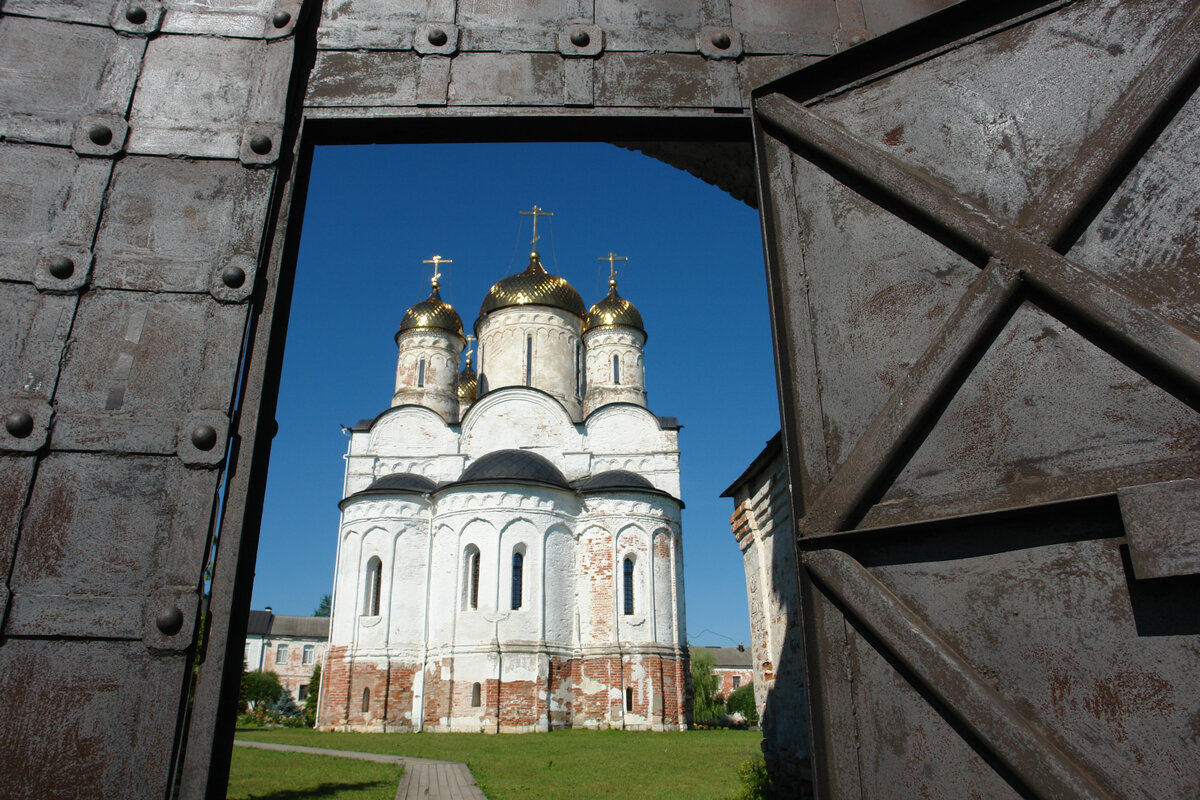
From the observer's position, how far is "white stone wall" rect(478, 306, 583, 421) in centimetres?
2621

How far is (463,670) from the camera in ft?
63.0

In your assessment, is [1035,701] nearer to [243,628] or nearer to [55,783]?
[243,628]

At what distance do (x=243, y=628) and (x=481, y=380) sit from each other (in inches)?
992

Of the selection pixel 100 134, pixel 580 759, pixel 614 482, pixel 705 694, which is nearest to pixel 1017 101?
pixel 100 134

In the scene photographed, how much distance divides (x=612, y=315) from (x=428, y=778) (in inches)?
768

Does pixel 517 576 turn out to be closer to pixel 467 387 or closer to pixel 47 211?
pixel 467 387

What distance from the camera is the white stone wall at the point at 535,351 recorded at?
86.0 ft

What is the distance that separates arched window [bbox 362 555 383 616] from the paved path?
23.2 ft

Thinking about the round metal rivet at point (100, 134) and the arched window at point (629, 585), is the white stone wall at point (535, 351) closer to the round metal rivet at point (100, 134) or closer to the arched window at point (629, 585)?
the arched window at point (629, 585)

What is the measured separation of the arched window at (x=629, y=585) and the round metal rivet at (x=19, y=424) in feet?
64.7

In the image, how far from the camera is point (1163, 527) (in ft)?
4.74

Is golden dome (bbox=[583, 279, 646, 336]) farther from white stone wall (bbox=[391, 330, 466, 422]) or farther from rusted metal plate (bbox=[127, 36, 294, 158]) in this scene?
rusted metal plate (bbox=[127, 36, 294, 158])

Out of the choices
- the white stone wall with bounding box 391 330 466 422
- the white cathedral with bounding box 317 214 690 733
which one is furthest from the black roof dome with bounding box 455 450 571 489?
Result: the white stone wall with bounding box 391 330 466 422

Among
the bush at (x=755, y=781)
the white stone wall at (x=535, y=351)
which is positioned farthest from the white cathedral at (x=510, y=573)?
the bush at (x=755, y=781)
